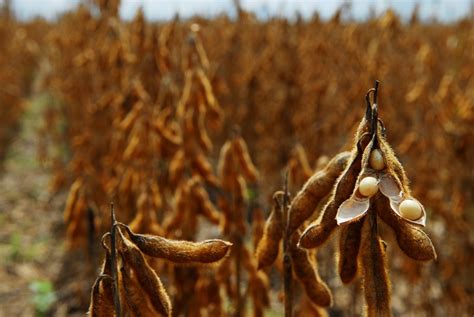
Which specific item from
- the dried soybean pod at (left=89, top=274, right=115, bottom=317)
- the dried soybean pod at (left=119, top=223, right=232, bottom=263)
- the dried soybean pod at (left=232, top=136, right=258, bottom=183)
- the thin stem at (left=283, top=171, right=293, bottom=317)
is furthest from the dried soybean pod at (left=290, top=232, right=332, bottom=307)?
the dried soybean pod at (left=232, top=136, right=258, bottom=183)

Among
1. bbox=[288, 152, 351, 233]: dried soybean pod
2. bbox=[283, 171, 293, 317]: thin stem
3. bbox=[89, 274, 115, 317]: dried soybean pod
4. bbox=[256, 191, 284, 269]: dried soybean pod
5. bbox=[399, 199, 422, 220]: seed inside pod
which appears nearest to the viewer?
bbox=[399, 199, 422, 220]: seed inside pod

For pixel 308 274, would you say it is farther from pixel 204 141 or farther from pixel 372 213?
pixel 204 141

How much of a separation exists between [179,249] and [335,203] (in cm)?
36

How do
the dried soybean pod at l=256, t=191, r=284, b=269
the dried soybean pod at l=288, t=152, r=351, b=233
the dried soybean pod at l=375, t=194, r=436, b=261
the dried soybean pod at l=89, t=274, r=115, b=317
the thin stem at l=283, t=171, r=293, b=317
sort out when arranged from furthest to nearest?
the dried soybean pod at l=256, t=191, r=284, b=269
the thin stem at l=283, t=171, r=293, b=317
the dried soybean pod at l=288, t=152, r=351, b=233
the dried soybean pod at l=89, t=274, r=115, b=317
the dried soybean pod at l=375, t=194, r=436, b=261

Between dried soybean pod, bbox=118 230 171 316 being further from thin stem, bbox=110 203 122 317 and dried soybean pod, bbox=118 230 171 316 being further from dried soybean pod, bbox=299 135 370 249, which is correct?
dried soybean pod, bbox=299 135 370 249

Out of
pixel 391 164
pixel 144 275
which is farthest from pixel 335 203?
pixel 144 275

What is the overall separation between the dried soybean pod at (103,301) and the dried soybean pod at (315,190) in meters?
0.46

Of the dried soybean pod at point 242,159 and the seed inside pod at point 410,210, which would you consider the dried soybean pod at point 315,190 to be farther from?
the dried soybean pod at point 242,159

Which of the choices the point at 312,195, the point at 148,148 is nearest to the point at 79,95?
the point at 148,148

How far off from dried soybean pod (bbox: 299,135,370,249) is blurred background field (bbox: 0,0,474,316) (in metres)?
0.99

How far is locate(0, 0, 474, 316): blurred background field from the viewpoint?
9.83ft

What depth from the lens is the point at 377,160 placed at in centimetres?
99

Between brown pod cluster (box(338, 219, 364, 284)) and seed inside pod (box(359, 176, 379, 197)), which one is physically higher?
seed inside pod (box(359, 176, 379, 197))

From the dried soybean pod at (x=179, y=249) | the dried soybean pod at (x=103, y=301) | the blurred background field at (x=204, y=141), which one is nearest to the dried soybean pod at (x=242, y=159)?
the blurred background field at (x=204, y=141)
